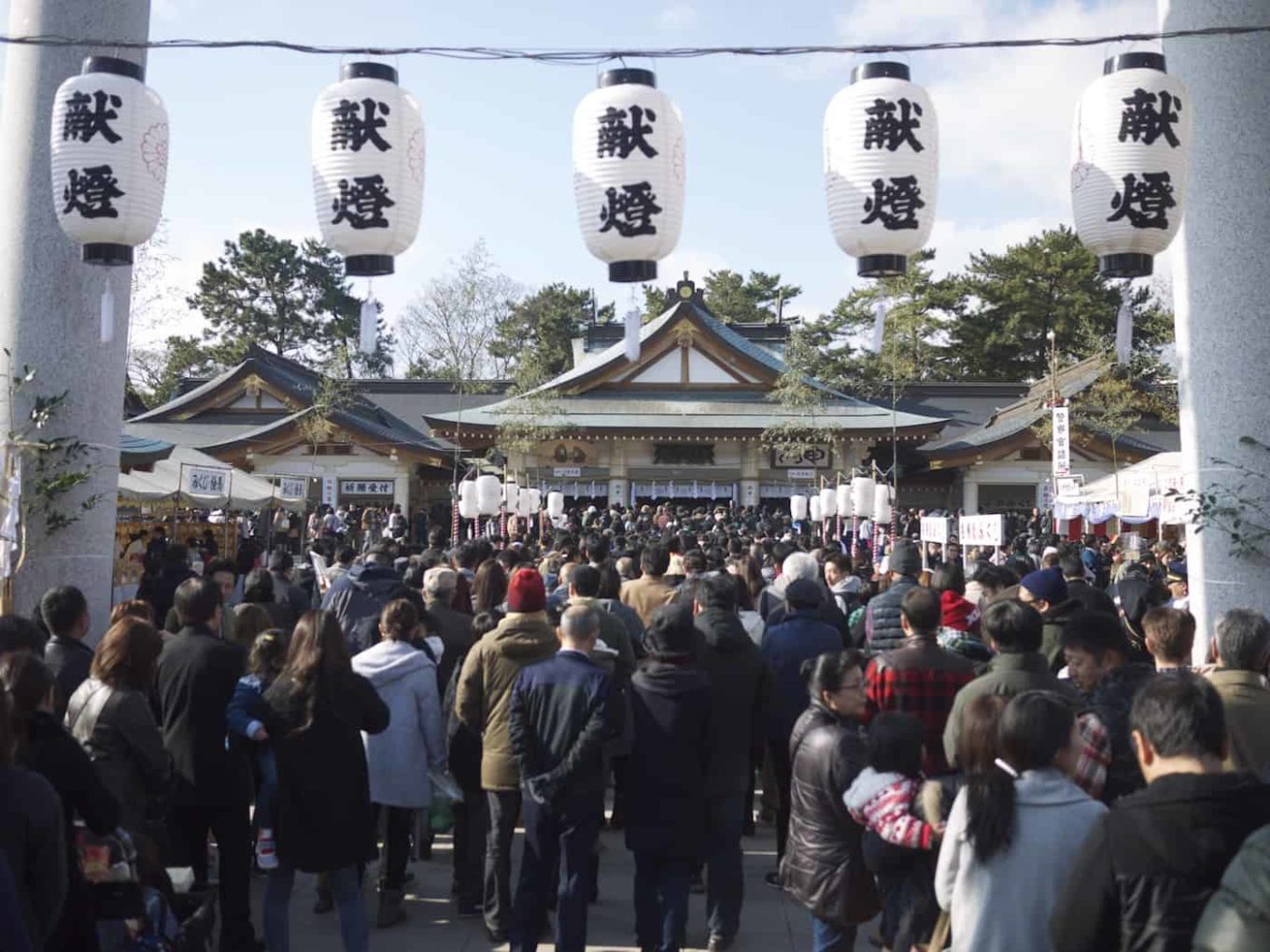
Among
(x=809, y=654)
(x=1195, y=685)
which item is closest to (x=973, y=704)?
(x=1195, y=685)

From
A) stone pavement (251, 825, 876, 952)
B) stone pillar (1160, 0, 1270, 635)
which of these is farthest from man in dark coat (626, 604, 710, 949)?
stone pillar (1160, 0, 1270, 635)

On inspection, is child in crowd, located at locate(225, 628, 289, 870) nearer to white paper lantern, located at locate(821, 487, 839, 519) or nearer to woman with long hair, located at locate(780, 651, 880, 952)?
woman with long hair, located at locate(780, 651, 880, 952)

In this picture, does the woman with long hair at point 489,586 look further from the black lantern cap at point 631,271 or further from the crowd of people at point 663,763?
the black lantern cap at point 631,271

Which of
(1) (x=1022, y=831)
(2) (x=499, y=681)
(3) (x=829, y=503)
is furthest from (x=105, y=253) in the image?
(3) (x=829, y=503)

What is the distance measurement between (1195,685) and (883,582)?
20.9 ft

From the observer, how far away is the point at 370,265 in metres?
7.26

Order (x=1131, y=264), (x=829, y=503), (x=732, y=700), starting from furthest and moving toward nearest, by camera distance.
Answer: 1. (x=829, y=503)
2. (x=1131, y=264)
3. (x=732, y=700)

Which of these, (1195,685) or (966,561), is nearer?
(1195,685)

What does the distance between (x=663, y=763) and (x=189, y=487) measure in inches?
505

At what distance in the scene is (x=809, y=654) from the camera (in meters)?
5.53

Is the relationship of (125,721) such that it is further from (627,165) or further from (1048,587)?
(627,165)

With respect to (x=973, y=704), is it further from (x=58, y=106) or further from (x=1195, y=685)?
(x=58, y=106)

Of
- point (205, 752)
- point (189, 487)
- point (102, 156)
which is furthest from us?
point (189, 487)

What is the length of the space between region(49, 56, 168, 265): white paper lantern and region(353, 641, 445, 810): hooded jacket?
3669 millimetres
